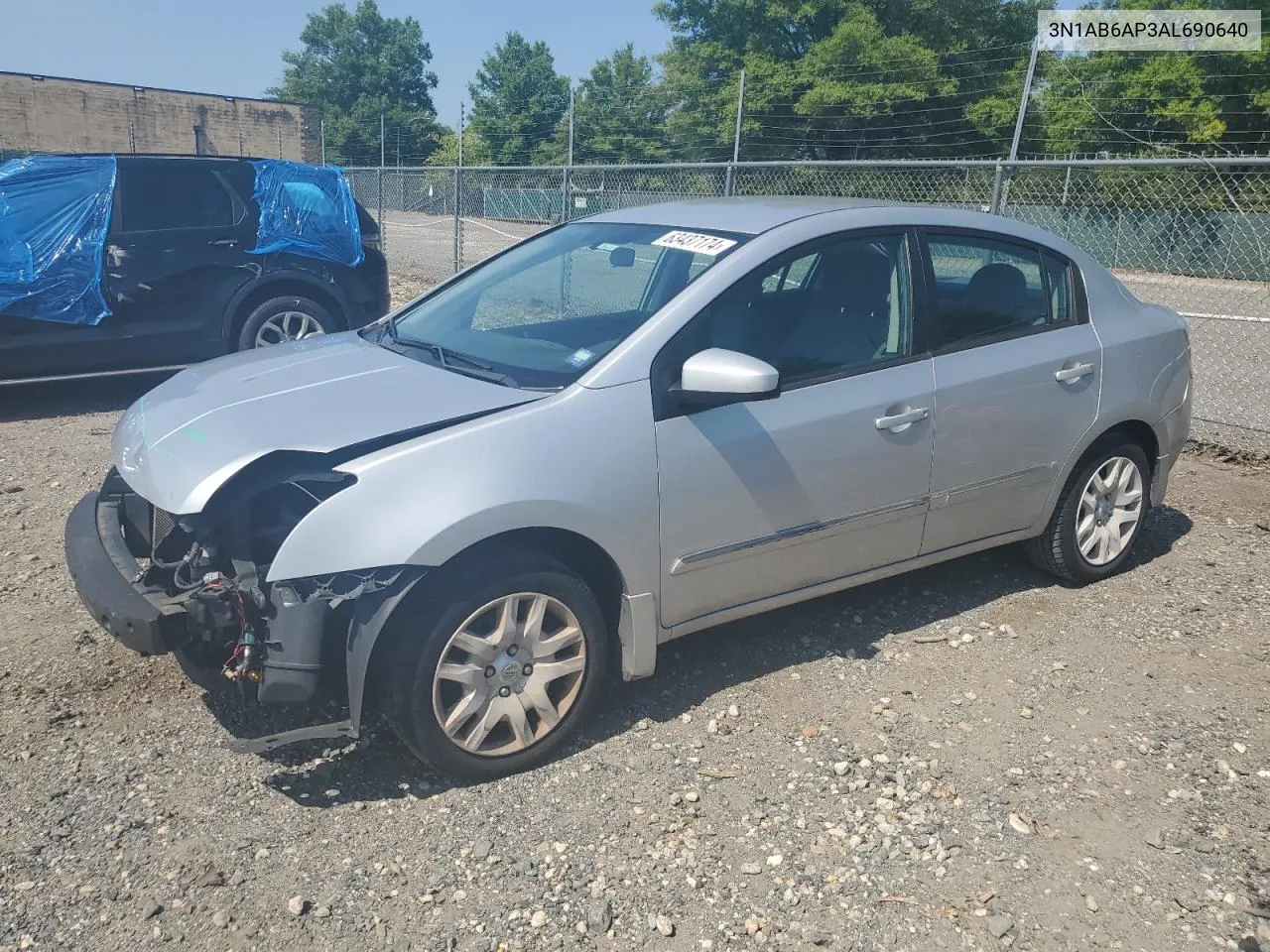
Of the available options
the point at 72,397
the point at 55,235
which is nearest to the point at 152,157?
the point at 55,235

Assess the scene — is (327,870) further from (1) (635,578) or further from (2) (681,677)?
(2) (681,677)

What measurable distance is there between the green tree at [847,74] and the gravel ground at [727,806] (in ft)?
95.4

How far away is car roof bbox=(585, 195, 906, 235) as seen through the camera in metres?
3.86

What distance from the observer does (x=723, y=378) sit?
3.19 m

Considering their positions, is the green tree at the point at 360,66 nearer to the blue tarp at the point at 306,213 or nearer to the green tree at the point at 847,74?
the green tree at the point at 847,74

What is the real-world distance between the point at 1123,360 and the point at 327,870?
379 cm

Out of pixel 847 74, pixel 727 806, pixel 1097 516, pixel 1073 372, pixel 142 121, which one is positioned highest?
pixel 847 74

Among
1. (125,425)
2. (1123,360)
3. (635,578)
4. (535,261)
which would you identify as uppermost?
(535,261)

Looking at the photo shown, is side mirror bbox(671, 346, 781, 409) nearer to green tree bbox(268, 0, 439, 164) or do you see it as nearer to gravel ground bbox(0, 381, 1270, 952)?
gravel ground bbox(0, 381, 1270, 952)

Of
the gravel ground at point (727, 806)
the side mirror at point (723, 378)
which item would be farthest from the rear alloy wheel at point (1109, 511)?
the side mirror at point (723, 378)

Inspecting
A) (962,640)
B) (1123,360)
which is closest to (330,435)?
(962,640)

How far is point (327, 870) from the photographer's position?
2809 mm

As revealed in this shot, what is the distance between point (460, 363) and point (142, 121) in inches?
2335

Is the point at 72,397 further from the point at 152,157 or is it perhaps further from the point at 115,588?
the point at 115,588
